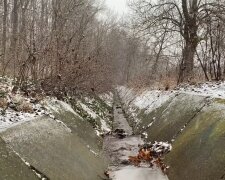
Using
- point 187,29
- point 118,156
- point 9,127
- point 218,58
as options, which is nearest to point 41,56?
point 118,156

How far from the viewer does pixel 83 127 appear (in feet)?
38.0

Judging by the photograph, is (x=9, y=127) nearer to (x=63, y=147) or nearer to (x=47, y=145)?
(x=47, y=145)

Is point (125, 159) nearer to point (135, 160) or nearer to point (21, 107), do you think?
point (135, 160)

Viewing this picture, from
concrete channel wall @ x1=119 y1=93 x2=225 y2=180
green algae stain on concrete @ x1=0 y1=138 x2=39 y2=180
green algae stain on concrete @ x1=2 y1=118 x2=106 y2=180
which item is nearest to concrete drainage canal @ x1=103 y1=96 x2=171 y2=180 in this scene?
concrete channel wall @ x1=119 y1=93 x2=225 y2=180

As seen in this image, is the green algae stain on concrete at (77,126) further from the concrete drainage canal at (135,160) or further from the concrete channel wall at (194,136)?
the concrete channel wall at (194,136)

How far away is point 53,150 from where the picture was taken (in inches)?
277

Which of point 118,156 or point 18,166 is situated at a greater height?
point 18,166

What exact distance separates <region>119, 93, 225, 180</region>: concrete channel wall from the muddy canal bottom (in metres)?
0.41

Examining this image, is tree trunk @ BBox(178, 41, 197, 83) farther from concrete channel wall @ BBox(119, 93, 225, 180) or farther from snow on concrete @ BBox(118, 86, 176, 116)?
concrete channel wall @ BBox(119, 93, 225, 180)

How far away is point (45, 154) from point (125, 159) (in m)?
3.94

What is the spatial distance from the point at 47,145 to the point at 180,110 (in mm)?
5149

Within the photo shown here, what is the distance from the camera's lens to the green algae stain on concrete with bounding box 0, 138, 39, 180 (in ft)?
16.3

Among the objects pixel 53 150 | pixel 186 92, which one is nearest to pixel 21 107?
pixel 53 150

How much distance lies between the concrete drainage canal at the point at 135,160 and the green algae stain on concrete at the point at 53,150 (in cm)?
50
